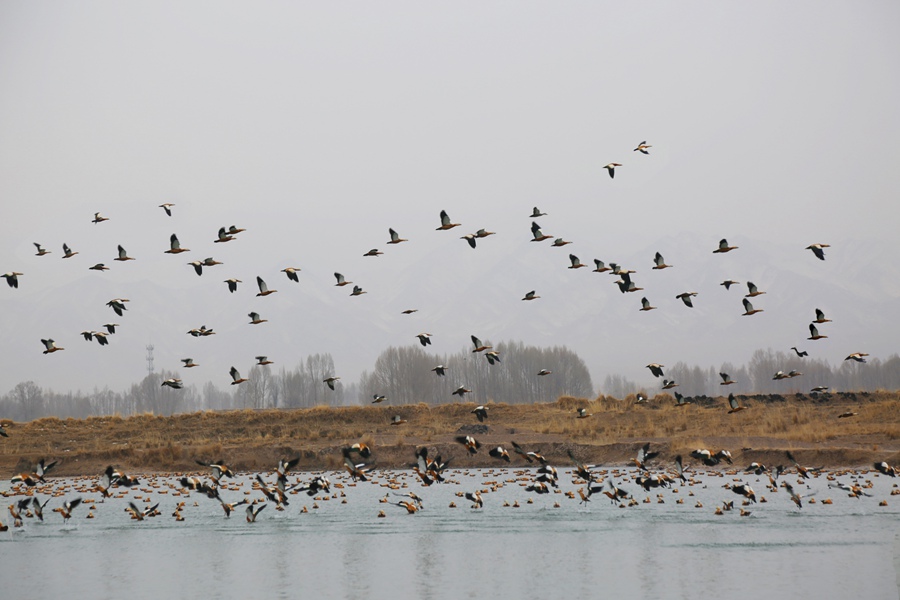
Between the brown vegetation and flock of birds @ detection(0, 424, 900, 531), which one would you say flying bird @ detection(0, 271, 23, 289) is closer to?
flock of birds @ detection(0, 424, 900, 531)

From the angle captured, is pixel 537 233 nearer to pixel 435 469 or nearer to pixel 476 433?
pixel 435 469

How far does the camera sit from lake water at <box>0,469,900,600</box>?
745 inches

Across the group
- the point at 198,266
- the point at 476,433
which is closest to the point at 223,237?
the point at 198,266

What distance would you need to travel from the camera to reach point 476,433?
2026 inches

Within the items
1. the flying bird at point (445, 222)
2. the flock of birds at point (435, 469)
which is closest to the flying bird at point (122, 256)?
the flock of birds at point (435, 469)

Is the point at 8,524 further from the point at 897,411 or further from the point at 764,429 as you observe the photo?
the point at 897,411

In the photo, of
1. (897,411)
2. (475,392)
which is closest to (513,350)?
(475,392)

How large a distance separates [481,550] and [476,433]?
2844 centimetres

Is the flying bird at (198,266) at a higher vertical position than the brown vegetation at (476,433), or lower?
higher

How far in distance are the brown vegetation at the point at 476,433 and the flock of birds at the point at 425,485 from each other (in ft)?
5.41

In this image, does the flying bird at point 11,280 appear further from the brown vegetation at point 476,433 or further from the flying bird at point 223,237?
the brown vegetation at point 476,433

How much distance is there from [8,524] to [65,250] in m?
9.29

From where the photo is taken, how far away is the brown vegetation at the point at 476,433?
4384 centimetres

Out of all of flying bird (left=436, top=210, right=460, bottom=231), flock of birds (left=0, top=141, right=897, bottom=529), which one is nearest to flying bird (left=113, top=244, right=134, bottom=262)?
flock of birds (left=0, top=141, right=897, bottom=529)
